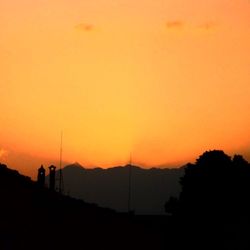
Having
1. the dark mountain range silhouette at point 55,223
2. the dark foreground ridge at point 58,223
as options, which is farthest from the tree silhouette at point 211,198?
the dark mountain range silhouette at point 55,223

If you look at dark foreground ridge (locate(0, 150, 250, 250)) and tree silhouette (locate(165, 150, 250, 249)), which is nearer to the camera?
dark foreground ridge (locate(0, 150, 250, 250))

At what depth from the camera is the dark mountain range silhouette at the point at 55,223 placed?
1820cm

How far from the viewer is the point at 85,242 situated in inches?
786

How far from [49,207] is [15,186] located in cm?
131

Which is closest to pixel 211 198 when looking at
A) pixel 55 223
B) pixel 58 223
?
pixel 58 223

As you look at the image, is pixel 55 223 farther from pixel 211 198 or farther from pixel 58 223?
pixel 211 198

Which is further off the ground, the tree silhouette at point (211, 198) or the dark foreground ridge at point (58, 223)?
the tree silhouette at point (211, 198)

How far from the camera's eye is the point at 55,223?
19.5m

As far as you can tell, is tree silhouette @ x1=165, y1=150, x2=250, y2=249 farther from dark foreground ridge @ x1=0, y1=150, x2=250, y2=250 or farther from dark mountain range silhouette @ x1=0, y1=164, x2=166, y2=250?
dark mountain range silhouette @ x1=0, y1=164, x2=166, y2=250

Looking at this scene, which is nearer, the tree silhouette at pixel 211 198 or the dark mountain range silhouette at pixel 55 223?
the dark mountain range silhouette at pixel 55 223

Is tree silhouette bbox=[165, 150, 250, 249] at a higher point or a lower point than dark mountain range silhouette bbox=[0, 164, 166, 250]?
higher

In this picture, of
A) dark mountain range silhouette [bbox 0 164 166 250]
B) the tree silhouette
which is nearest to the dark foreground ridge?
dark mountain range silhouette [bbox 0 164 166 250]

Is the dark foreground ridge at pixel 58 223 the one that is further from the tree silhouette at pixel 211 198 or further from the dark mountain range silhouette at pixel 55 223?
the tree silhouette at pixel 211 198

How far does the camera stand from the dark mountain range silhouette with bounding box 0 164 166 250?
18203 millimetres
